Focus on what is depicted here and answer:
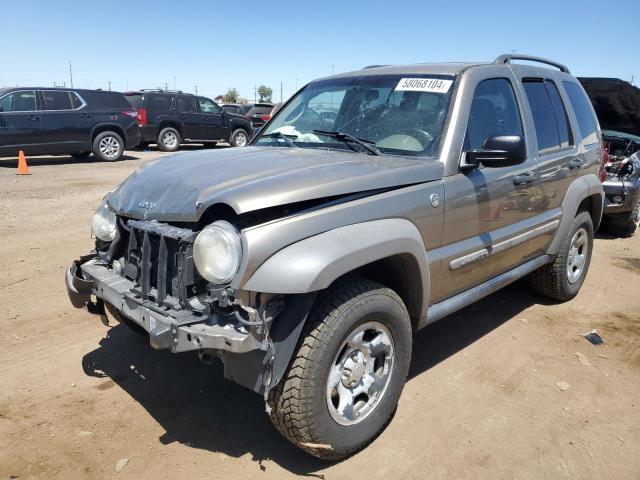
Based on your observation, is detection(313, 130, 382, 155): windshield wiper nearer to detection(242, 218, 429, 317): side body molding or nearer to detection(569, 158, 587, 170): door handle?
detection(242, 218, 429, 317): side body molding

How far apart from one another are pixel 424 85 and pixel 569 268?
2562 millimetres

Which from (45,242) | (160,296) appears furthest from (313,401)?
(45,242)

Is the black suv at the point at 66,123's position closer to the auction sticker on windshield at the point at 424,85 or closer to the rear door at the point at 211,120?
the rear door at the point at 211,120

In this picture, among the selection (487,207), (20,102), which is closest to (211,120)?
(20,102)

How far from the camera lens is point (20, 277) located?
513 centimetres

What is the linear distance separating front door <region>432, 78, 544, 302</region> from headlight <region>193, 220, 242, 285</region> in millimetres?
1377

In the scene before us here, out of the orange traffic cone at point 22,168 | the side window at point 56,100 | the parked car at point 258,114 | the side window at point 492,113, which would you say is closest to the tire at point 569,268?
the side window at point 492,113

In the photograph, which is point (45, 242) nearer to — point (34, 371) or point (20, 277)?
point (20, 277)

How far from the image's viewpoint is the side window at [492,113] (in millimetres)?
3508

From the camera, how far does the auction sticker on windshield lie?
3.47 meters

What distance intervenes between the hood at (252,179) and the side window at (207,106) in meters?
14.8

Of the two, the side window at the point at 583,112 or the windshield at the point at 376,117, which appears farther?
the side window at the point at 583,112

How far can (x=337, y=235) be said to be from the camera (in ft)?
8.32

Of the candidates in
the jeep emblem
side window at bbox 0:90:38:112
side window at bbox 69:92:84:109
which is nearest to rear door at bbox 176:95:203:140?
side window at bbox 69:92:84:109
